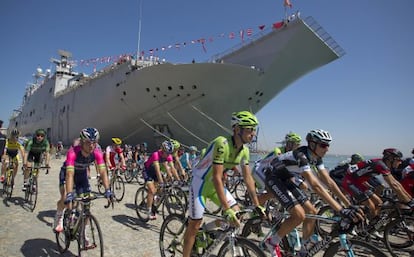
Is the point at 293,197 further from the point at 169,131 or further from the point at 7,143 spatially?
the point at 169,131

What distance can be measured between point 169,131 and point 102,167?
21101mm

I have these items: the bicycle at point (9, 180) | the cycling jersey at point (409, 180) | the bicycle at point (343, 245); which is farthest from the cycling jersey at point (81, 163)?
the cycling jersey at point (409, 180)

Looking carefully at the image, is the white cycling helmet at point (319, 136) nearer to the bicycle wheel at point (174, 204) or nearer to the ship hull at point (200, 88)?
the bicycle wheel at point (174, 204)

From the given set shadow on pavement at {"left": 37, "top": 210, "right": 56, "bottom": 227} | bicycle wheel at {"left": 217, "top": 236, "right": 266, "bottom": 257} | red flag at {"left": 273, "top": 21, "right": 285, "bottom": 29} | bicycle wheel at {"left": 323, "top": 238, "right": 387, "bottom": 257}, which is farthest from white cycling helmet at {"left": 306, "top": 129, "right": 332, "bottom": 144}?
red flag at {"left": 273, "top": 21, "right": 285, "bottom": 29}

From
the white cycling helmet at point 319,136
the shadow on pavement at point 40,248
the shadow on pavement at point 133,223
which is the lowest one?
the shadow on pavement at point 133,223

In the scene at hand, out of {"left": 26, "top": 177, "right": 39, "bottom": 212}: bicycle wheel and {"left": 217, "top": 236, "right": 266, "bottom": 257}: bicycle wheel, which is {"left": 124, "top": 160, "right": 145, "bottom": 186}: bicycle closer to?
{"left": 26, "top": 177, "right": 39, "bottom": 212}: bicycle wheel

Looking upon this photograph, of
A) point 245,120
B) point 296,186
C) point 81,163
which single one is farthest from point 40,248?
point 296,186

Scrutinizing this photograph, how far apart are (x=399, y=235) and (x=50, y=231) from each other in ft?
21.8

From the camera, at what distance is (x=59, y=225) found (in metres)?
4.21

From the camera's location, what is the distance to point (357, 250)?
266cm

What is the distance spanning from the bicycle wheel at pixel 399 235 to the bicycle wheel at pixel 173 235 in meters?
3.75

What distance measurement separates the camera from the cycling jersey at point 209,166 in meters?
3.08

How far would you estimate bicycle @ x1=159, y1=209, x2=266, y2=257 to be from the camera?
2771 mm

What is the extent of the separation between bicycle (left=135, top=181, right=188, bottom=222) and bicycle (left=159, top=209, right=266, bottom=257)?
5.00ft
